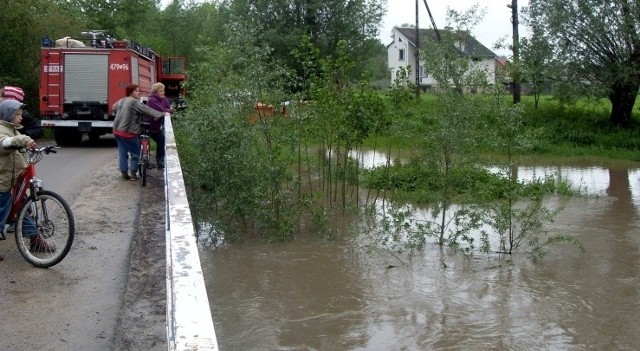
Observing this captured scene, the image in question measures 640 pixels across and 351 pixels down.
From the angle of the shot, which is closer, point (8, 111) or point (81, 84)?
point (8, 111)

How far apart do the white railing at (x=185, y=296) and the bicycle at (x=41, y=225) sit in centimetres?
265

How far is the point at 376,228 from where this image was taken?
10.8 meters

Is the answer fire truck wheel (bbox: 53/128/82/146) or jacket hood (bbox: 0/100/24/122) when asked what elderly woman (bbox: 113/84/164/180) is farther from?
fire truck wheel (bbox: 53/128/82/146)

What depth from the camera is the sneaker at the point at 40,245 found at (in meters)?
7.10

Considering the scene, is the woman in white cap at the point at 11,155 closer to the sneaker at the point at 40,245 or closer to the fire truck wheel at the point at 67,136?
the sneaker at the point at 40,245

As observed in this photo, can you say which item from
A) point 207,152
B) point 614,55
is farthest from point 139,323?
point 614,55

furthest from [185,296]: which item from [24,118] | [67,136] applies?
[67,136]

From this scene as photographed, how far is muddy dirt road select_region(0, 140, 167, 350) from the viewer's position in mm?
5246

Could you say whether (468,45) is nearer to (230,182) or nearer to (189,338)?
(230,182)

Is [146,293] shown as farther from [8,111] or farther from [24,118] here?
[24,118]

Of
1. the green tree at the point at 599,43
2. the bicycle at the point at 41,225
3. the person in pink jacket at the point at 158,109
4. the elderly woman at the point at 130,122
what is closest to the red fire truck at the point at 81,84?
the person in pink jacket at the point at 158,109

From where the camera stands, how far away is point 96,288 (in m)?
6.40

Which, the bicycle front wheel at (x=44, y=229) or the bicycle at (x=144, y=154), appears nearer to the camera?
the bicycle front wheel at (x=44, y=229)

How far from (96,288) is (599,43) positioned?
956 inches
